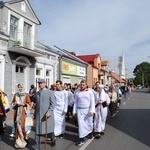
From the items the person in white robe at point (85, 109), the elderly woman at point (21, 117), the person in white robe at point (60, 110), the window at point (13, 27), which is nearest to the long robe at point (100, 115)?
the person in white robe at point (85, 109)

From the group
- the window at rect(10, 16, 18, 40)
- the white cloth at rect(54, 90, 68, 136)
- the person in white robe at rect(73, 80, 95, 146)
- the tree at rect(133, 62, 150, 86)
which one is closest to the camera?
the person in white robe at rect(73, 80, 95, 146)

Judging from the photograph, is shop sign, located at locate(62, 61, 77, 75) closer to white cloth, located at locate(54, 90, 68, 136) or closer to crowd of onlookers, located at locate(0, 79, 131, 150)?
crowd of onlookers, located at locate(0, 79, 131, 150)

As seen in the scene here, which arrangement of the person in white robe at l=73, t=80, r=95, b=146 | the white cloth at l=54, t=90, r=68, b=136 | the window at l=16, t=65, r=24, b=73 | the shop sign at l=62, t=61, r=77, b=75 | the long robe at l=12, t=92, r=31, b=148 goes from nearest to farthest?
the long robe at l=12, t=92, r=31, b=148
the person in white robe at l=73, t=80, r=95, b=146
the white cloth at l=54, t=90, r=68, b=136
the window at l=16, t=65, r=24, b=73
the shop sign at l=62, t=61, r=77, b=75

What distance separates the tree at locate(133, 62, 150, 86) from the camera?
352ft

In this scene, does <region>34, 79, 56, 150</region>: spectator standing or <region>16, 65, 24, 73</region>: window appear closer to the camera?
Answer: <region>34, 79, 56, 150</region>: spectator standing

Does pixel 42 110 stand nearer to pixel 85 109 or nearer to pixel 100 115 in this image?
pixel 85 109

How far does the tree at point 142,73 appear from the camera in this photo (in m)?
107

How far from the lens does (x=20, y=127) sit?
6.17 metres

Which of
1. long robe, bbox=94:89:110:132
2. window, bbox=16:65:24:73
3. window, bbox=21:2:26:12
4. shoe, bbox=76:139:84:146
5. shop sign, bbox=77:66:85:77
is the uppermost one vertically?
window, bbox=21:2:26:12

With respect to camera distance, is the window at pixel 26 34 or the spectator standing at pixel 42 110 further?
the window at pixel 26 34

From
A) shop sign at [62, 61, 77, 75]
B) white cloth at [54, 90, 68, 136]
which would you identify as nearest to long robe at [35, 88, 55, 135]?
white cloth at [54, 90, 68, 136]

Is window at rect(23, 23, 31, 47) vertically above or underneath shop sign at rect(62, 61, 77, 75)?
above

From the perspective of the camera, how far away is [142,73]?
109m

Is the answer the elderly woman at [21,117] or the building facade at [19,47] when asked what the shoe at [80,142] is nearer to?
the elderly woman at [21,117]
